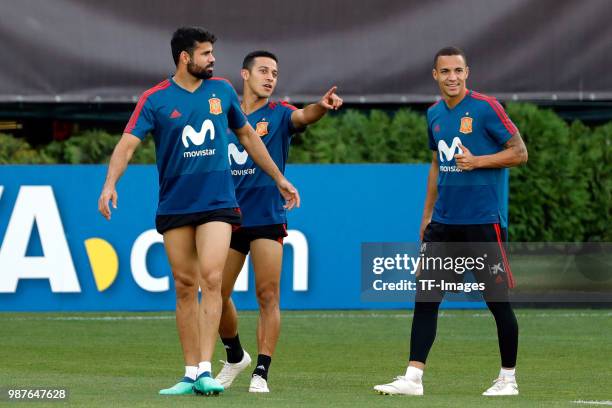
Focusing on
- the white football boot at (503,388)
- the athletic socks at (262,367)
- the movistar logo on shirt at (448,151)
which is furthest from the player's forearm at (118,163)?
the white football boot at (503,388)

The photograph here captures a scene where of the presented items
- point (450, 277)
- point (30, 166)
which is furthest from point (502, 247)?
point (30, 166)

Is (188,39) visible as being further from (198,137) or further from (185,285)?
(185,285)

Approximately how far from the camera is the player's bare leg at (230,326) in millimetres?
9266

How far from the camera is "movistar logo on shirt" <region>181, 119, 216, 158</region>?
8.46 meters

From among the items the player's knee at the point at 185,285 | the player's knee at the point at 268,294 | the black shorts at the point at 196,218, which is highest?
the black shorts at the point at 196,218

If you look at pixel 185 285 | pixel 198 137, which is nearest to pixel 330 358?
pixel 185 285

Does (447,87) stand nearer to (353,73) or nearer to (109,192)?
(109,192)

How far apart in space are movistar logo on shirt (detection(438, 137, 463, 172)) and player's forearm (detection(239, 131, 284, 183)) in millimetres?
946

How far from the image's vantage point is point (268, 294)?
29.9 ft

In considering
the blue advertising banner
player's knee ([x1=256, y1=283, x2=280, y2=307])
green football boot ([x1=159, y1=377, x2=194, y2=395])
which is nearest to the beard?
player's knee ([x1=256, y1=283, x2=280, y2=307])

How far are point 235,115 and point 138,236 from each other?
215 inches

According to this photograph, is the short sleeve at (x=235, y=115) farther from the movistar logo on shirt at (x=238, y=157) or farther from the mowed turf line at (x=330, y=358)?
the mowed turf line at (x=330, y=358)

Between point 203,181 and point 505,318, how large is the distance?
1.91 metres

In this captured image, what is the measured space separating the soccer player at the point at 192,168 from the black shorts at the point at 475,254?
0.89 metres
